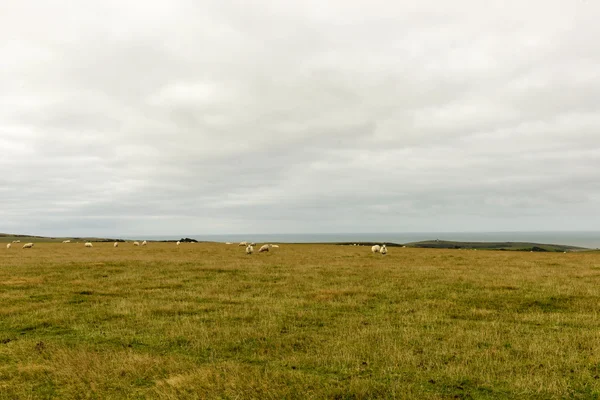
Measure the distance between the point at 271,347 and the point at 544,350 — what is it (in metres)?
7.59

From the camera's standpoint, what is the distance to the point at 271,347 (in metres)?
11.4

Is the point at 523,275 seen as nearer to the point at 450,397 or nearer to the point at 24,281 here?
the point at 450,397

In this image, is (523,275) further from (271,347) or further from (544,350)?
(271,347)

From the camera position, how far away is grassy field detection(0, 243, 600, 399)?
8500mm

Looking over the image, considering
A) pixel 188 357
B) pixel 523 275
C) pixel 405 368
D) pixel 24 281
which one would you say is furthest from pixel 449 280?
pixel 24 281

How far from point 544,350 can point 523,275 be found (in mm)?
18414

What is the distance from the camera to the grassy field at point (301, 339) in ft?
27.9

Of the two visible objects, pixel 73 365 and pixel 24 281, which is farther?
pixel 24 281

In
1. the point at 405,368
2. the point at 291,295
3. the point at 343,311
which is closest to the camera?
the point at 405,368

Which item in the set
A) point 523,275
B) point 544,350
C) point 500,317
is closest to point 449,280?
point 523,275

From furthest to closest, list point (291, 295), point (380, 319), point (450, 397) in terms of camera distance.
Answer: point (291, 295) < point (380, 319) < point (450, 397)

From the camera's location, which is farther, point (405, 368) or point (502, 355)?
point (502, 355)

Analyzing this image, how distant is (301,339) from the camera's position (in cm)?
1223

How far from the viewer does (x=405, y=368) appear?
9.52 meters
